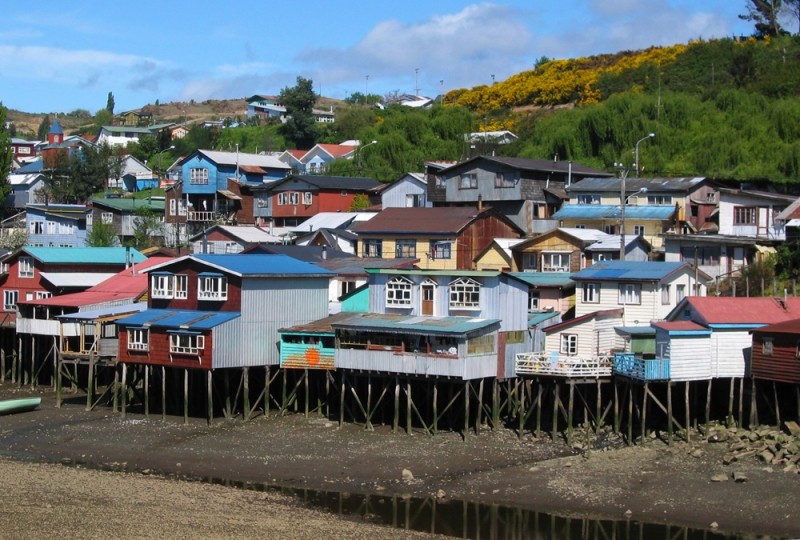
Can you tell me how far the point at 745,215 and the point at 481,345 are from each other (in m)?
22.2

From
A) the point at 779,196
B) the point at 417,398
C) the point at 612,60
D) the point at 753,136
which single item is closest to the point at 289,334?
the point at 417,398

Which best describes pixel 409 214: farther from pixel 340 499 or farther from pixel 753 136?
pixel 340 499

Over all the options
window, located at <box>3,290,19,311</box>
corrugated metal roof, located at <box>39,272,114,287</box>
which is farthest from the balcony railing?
window, located at <box>3,290,19,311</box>

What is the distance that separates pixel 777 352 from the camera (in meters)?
38.9

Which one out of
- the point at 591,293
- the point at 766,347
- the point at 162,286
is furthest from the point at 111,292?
the point at 766,347

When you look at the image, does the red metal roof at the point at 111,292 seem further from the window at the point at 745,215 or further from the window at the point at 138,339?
the window at the point at 745,215

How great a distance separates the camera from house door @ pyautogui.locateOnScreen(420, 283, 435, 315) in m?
45.4

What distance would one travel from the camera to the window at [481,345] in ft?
138

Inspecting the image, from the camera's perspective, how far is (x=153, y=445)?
42.1m

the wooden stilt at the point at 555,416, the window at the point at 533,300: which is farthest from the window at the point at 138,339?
the wooden stilt at the point at 555,416

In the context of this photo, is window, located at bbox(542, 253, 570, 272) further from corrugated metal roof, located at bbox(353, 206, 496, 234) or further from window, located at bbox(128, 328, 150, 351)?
window, located at bbox(128, 328, 150, 351)

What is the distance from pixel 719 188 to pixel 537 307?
712 inches

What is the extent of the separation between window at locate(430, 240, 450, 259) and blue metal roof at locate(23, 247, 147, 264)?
15.8 meters

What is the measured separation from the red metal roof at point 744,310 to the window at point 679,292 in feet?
14.2
